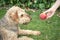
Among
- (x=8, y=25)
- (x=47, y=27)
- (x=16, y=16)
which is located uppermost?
(x=16, y=16)

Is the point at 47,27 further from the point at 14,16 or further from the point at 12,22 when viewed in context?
the point at 14,16

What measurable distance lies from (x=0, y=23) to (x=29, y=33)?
35.4 inches

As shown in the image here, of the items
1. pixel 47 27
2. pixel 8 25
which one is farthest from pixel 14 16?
pixel 47 27

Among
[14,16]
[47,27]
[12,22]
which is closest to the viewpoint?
[14,16]

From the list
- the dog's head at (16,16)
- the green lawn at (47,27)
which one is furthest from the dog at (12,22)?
the green lawn at (47,27)

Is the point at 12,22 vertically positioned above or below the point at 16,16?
below

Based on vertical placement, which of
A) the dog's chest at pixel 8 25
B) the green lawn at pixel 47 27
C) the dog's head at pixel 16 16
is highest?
the dog's head at pixel 16 16

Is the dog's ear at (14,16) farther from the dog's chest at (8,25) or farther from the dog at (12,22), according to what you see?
the dog's chest at (8,25)

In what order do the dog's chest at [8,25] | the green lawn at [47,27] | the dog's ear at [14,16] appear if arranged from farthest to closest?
the green lawn at [47,27], the dog's chest at [8,25], the dog's ear at [14,16]

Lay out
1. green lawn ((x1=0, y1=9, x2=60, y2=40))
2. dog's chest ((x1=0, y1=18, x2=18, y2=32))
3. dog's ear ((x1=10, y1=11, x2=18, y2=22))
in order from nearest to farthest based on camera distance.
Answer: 1. dog's ear ((x1=10, y1=11, x2=18, y2=22))
2. dog's chest ((x1=0, y1=18, x2=18, y2=32))
3. green lawn ((x1=0, y1=9, x2=60, y2=40))

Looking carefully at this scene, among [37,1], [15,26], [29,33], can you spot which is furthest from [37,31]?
[37,1]

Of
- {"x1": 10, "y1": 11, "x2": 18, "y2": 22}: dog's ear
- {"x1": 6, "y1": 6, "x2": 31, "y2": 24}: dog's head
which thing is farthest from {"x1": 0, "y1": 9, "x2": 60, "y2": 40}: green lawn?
{"x1": 10, "y1": 11, "x2": 18, "y2": 22}: dog's ear

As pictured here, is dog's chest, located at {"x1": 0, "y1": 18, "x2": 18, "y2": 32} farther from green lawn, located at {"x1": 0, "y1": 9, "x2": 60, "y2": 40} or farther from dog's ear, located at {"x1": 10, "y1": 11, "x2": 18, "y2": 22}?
green lawn, located at {"x1": 0, "y1": 9, "x2": 60, "y2": 40}

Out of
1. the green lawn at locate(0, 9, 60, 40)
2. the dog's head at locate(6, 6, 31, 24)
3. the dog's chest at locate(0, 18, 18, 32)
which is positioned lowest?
the green lawn at locate(0, 9, 60, 40)
